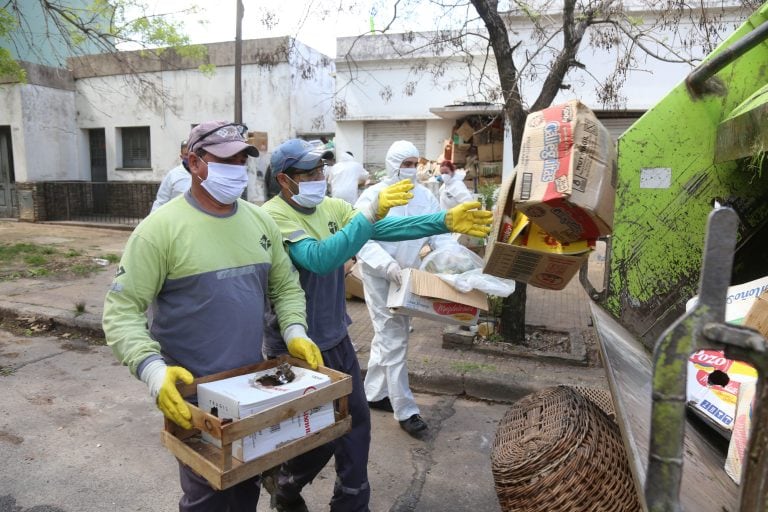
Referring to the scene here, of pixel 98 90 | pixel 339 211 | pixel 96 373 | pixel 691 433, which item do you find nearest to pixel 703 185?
pixel 691 433

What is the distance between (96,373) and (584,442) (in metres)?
4.28

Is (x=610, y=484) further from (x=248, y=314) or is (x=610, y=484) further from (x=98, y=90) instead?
(x=98, y=90)

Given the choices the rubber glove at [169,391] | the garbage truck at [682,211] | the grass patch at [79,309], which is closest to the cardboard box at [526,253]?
the garbage truck at [682,211]

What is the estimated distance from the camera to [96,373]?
16.0 ft

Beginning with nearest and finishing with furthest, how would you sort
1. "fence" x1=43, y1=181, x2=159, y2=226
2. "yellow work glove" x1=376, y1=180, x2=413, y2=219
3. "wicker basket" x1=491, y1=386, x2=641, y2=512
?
"wicker basket" x1=491, y1=386, x2=641, y2=512 → "yellow work glove" x1=376, y1=180, x2=413, y2=219 → "fence" x1=43, y1=181, x2=159, y2=226

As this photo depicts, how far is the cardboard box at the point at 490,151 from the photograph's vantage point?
35.0ft

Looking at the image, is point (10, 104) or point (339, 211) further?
point (10, 104)

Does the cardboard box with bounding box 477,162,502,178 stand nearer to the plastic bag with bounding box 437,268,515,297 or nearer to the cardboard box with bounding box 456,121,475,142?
the cardboard box with bounding box 456,121,475,142

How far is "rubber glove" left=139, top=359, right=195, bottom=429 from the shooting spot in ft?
6.07

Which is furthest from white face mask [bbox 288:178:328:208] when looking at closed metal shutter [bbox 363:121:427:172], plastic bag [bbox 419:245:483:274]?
closed metal shutter [bbox 363:121:427:172]

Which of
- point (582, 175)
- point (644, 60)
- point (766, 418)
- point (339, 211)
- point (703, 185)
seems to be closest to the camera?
point (766, 418)

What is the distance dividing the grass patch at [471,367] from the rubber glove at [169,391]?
2.95 meters

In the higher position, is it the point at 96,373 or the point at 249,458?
the point at 249,458

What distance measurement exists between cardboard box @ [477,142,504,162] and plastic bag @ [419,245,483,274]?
716cm
